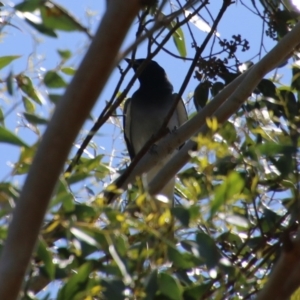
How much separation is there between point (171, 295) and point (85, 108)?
0.35 meters

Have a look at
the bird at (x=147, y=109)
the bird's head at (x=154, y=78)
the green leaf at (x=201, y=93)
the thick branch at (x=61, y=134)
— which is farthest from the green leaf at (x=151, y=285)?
the bird's head at (x=154, y=78)

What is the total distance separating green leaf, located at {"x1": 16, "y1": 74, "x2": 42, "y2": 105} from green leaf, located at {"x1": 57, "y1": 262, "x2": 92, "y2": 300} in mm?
453

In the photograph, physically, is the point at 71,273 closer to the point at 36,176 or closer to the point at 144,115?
the point at 36,176

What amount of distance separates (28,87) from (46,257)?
429 millimetres

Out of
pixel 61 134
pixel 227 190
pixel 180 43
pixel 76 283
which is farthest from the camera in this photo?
pixel 180 43

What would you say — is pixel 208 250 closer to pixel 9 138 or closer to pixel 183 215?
pixel 183 215

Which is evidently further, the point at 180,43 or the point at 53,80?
the point at 180,43

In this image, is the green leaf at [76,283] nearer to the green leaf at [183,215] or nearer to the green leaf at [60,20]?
the green leaf at [183,215]

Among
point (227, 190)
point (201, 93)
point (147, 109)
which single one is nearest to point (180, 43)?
point (201, 93)

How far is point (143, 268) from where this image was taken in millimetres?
1007

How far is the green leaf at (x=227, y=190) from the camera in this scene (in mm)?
814

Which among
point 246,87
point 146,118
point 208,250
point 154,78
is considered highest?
point 154,78

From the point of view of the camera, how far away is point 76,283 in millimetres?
934

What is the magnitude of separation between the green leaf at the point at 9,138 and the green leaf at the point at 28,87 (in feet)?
1.02
